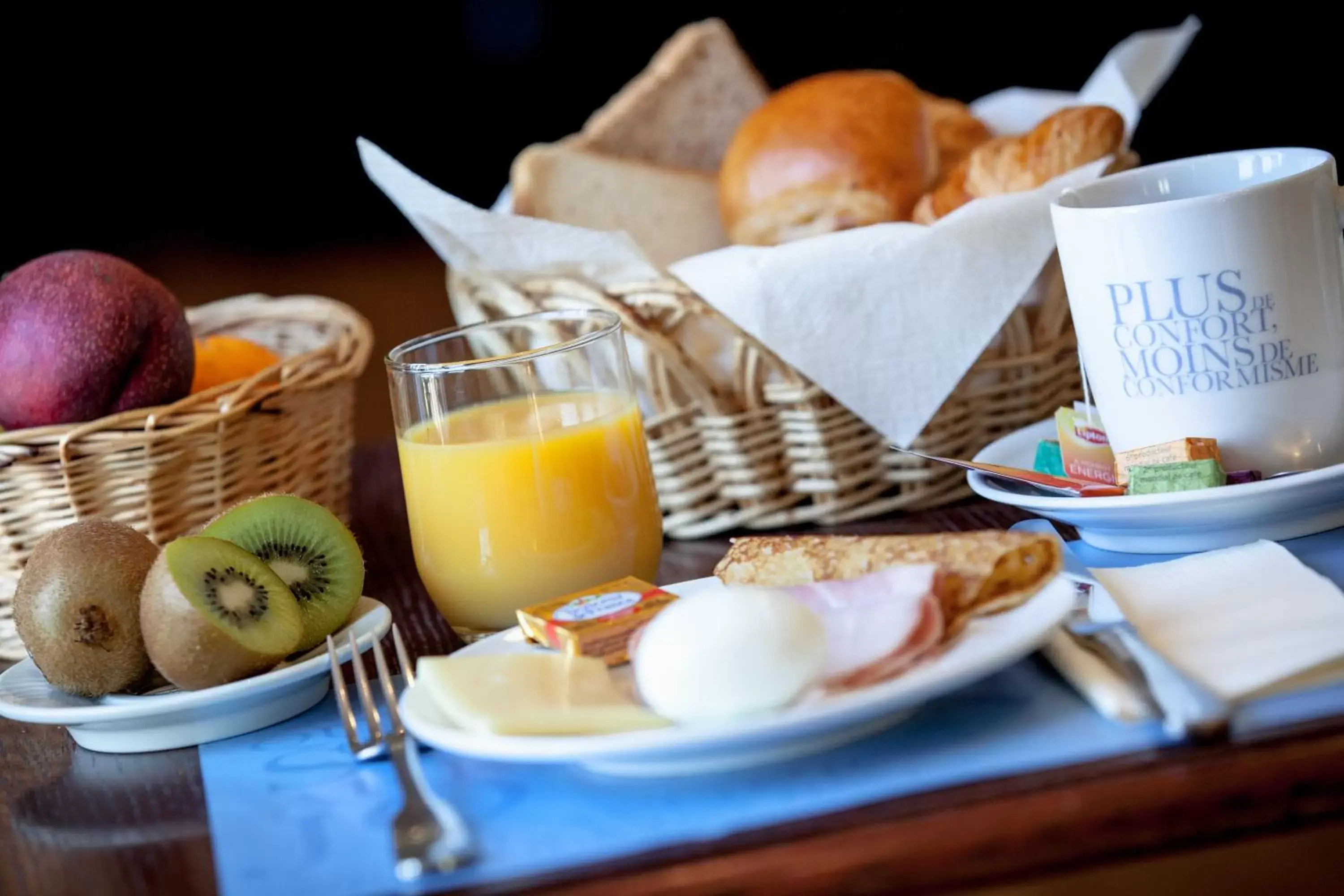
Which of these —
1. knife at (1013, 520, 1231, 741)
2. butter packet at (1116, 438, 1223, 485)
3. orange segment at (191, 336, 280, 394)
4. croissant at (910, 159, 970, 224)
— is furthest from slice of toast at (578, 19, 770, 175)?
knife at (1013, 520, 1231, 741)

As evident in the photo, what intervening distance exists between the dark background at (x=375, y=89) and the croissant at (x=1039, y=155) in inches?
90.9

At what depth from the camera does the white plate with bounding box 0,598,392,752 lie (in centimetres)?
66

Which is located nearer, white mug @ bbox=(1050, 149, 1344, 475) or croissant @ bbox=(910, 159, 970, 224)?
white mug @ bbox=(1050, 149, 1344, 475)

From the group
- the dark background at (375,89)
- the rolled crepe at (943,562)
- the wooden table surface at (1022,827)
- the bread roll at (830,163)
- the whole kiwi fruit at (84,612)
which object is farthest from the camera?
the dark background at (375,89)

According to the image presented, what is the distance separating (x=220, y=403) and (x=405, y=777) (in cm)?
45

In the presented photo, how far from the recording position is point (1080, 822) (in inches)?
18.4

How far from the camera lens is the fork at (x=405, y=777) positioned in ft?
1.60

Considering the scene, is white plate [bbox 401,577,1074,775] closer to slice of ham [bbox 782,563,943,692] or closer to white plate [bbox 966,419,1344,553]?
slice of ham [bbox 782,563,943,692]

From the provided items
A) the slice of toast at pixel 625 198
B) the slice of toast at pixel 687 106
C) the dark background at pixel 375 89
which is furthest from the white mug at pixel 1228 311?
the dark background at pixel 375 89

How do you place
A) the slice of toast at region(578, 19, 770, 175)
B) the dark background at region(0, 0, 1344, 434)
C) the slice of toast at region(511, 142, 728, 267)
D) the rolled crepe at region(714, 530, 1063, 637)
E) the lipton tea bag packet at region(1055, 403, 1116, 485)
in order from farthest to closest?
the dark background at region(0, 0, 1344, 434) < the slice of toast at region(578, 19, 770, 175) < the slice of toast at region(511, 142, 728, 267) < the lipton tea bag packet at region(1055, 403, 1116, 485) < the rolled crepe at region(714, 530, 1063, 637)

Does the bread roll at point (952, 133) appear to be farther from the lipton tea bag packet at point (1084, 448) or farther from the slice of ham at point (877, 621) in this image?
the slice of ham at point (877, 621)

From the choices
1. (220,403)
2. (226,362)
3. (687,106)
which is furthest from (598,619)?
(687,106)

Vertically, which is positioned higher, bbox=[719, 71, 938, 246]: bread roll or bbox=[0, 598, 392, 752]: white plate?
bbox=[719, 71, 938, 246]: bread roll

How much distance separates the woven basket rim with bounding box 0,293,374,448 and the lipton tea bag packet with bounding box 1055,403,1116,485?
1.67ft
